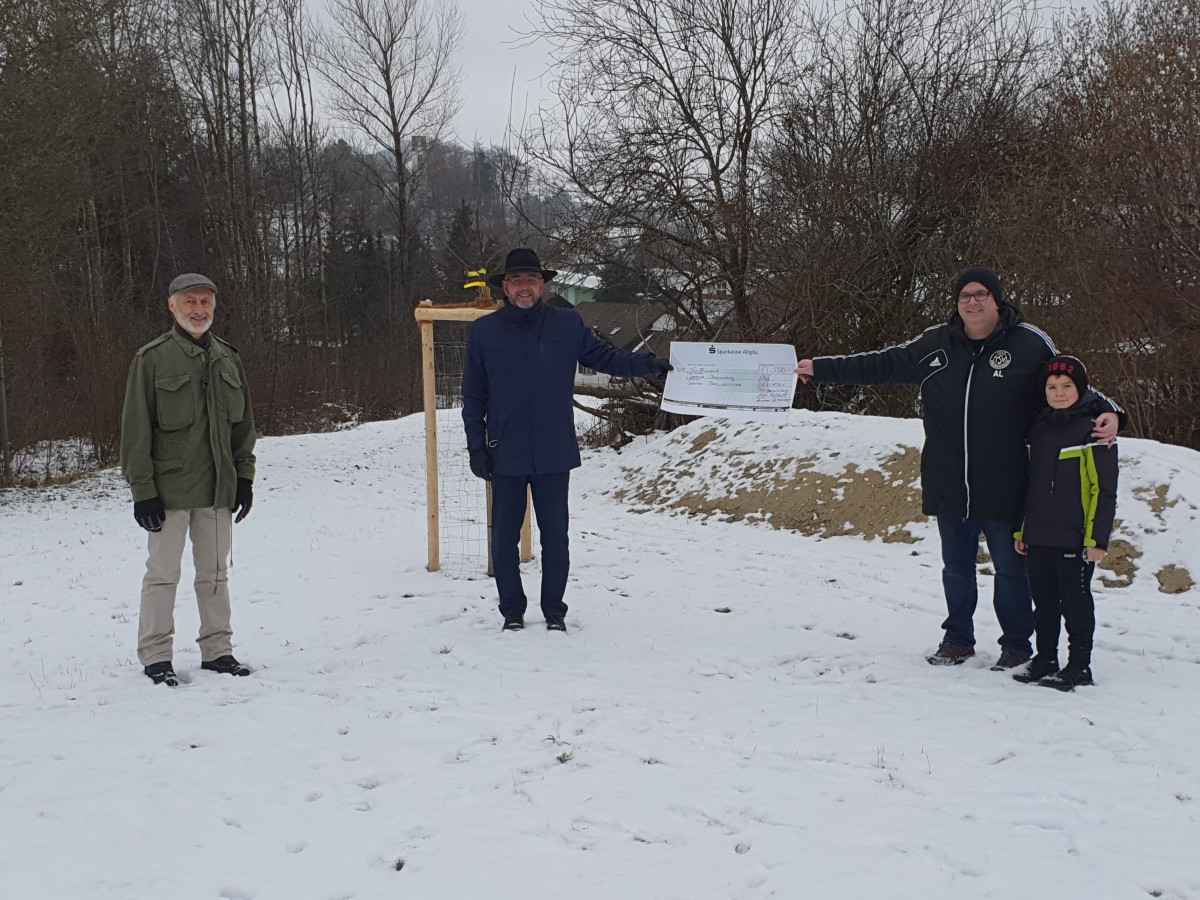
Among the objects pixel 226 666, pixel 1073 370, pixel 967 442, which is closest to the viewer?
pixel 1073 370

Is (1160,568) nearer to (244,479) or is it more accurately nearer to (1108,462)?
(1108,462)

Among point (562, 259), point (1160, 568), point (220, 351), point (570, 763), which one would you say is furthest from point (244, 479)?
point (562, 259)

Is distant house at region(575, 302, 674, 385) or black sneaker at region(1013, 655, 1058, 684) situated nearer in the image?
black sneaker at region(1013, 655, 1058, 684)

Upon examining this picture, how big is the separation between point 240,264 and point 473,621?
2409 centimetres

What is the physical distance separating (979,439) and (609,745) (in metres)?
2.53

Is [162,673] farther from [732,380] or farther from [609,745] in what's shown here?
[732,380]

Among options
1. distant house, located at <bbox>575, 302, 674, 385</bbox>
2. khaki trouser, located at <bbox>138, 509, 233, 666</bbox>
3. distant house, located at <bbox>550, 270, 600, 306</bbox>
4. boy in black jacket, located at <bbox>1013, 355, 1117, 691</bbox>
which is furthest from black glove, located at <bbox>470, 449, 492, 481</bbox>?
distant house, located at <bbox>550, 270, 600, 306</bbox>

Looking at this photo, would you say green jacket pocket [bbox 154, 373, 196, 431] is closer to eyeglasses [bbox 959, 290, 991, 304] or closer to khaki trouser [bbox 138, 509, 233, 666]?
khaki trouser [bbox 138, 509, 233, 666]

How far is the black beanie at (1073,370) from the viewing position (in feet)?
14.8

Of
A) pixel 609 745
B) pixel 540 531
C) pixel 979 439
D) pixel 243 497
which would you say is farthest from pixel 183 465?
pixel 979 439

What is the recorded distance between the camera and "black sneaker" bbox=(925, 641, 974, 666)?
510cm

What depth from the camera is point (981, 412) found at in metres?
4.81

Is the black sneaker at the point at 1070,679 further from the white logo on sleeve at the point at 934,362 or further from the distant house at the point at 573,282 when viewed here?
the distant house at the point at 573,282

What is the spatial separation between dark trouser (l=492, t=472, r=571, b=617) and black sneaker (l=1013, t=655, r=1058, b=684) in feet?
8.83
